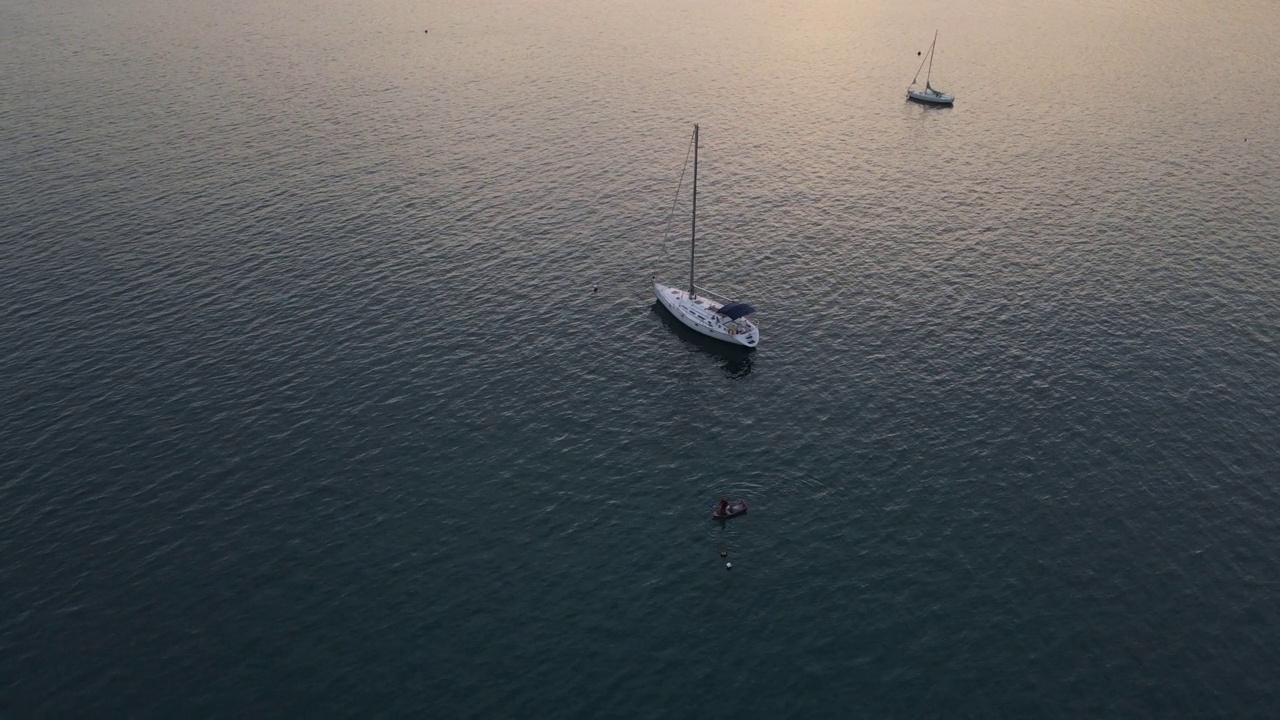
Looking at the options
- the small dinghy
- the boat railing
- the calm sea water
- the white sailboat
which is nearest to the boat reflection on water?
the calm sea water

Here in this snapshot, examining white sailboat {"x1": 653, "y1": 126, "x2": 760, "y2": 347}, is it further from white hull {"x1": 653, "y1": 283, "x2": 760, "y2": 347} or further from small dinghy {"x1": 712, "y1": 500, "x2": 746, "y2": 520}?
small dinghy {"x1": 712, "y1": 500, "x2": 746, "y2": 520}

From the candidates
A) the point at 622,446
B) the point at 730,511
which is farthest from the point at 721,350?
the point at 730,511

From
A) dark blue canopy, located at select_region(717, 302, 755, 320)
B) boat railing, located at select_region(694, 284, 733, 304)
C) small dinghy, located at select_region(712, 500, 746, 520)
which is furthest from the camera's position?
boat railing, located at select_region(694, 284, 733, 304)

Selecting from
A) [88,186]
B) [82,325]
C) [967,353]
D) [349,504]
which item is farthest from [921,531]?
[88,186]

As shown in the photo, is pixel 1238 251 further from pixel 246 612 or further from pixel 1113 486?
pixel 246 612

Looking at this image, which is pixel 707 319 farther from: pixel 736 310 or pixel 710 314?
pixel 736 310
